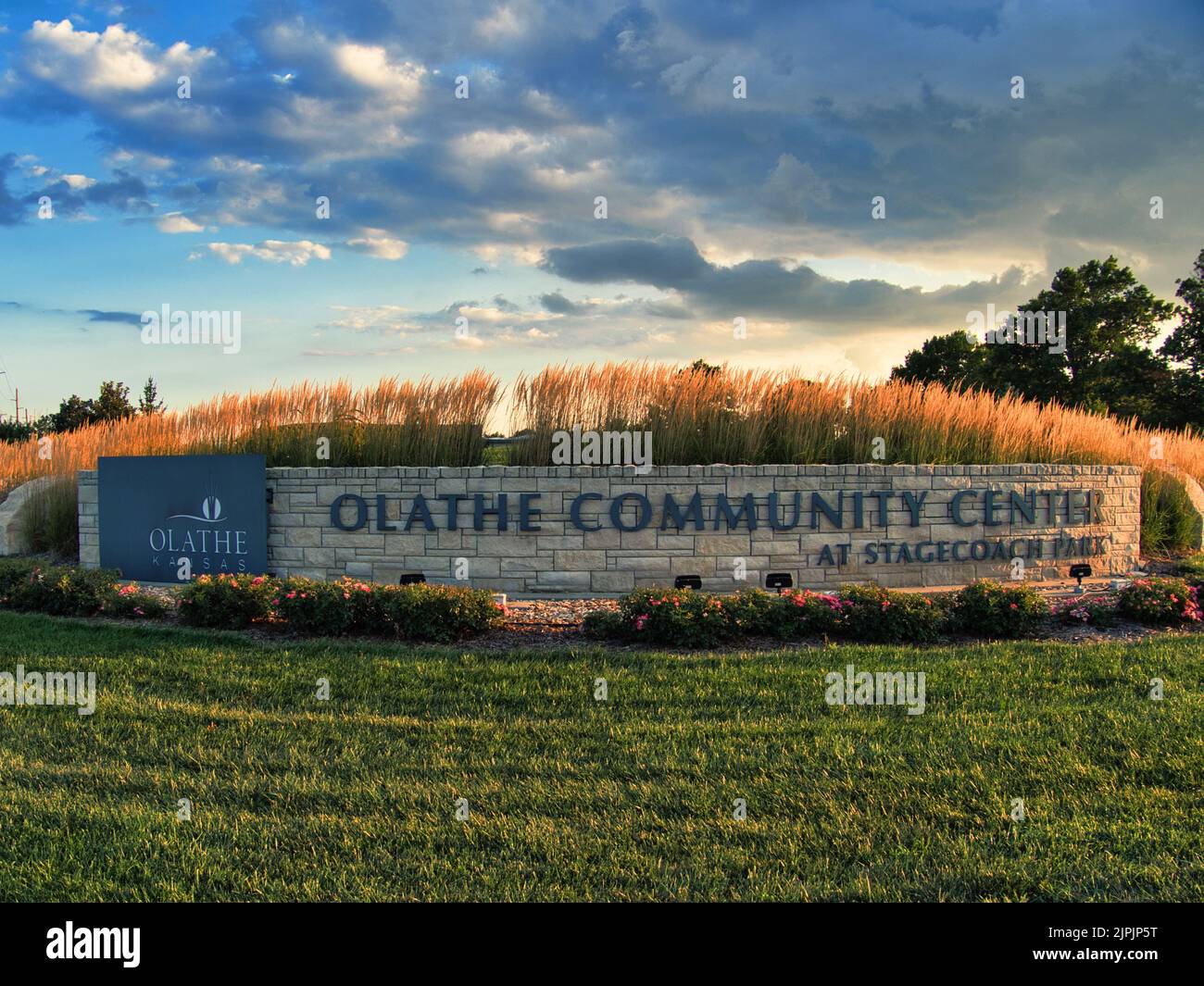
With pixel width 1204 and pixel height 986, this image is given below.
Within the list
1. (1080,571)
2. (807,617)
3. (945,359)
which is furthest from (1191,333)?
(807,617)

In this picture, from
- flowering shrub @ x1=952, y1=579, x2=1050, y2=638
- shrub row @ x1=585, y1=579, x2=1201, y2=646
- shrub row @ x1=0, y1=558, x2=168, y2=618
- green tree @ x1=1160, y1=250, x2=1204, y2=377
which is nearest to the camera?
shrub row @ x1=585, y1=579, x2=1201, y2=646

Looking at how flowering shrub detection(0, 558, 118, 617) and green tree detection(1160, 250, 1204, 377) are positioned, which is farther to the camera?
green tree detection(1160, 250, 1204, 377)

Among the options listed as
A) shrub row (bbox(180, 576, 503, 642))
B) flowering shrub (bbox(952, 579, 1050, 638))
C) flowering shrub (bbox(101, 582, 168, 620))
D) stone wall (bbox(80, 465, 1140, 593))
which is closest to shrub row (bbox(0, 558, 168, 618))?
flowering shrub (bbox(101, 582, 168, 620))

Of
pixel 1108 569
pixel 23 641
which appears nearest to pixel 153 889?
pixel 23 641

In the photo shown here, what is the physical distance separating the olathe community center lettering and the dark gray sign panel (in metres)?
1.30

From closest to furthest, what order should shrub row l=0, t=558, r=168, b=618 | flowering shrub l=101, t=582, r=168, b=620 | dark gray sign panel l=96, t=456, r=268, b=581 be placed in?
flowering shrub l=101, t=582, r=168, b=620 < shrub row l=0, t=558, r=168, b=618 < dark gray sign panel l=96, t=456, r=268, b=581

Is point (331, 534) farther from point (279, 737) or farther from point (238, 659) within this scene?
point (279, 737)

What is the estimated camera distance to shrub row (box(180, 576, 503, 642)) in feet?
27.5

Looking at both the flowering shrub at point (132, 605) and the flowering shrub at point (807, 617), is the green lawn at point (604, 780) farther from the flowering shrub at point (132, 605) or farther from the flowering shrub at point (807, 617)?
the flowering shrub at point (132, 605)

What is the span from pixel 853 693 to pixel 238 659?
17.5ft

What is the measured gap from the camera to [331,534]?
11.5 metres

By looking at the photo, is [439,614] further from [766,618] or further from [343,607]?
[766,618]

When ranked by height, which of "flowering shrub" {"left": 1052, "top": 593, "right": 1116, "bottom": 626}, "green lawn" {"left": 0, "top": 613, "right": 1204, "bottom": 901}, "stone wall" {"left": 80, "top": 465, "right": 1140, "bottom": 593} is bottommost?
"green lawn" {"left": 0, "top": 613, "right": 1204, "bottom": 901}

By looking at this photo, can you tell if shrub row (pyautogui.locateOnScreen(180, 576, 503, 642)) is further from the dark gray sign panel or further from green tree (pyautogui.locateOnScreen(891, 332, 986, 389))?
green tree (pyautogui.locateOnScreen(891, 332, 986, 389))
